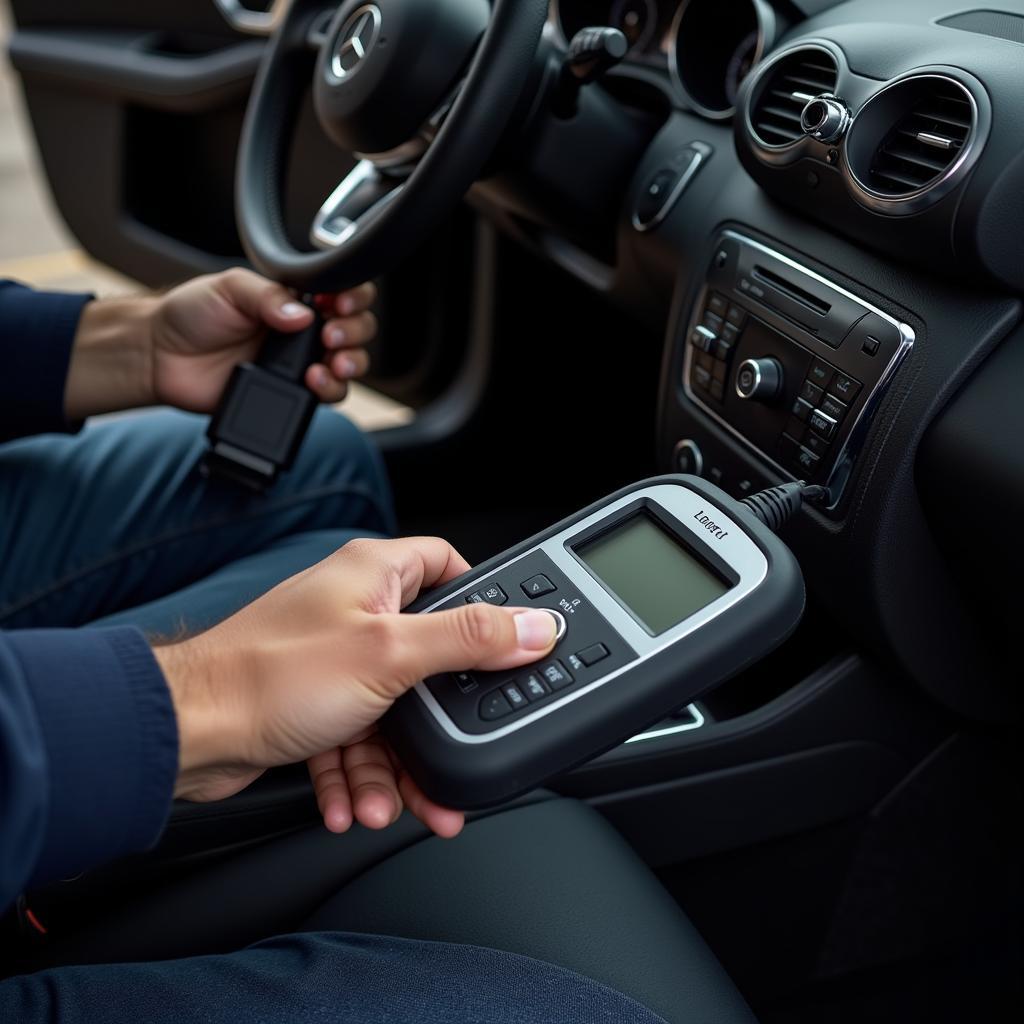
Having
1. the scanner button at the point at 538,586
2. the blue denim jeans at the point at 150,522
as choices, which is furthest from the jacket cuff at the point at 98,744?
the blue denim jeans at the point at 150,522

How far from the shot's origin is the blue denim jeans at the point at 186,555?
1.84 feet

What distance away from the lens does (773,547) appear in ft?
1.99

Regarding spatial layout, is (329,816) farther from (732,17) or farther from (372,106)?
(732,17)

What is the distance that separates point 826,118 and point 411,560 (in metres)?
0.35

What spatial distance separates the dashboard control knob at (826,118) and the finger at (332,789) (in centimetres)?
45

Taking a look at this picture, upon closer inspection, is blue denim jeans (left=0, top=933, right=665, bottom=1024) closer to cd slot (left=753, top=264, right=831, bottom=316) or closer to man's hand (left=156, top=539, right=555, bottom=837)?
man's hand (left=156, top=539, right=555, bottom=837)

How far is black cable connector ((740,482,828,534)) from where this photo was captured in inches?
27.1

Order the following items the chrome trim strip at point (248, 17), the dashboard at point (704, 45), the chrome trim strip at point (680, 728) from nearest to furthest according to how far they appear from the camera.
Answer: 1. the chrome trim strip at point (680, 728)
2. the dashboard at point (704, 45)
3. the chrome trim strip at point (248, 17)

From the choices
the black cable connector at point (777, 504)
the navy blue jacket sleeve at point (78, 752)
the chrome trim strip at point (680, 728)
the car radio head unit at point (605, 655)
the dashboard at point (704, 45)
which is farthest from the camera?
the dashboard at point (704, 45)

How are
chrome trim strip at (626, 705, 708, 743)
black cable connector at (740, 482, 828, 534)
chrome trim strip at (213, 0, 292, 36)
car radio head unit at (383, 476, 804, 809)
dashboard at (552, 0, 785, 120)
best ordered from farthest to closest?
chrome trim strip at (213, 0, 292, 36) < dashboard at (552, 0, 785, 120) < chrome trim strip at (626, 705, 708, 743) < black cable connector at (740, 482, 828, 534) < car radio head unit at (383, 476, 804, 809)

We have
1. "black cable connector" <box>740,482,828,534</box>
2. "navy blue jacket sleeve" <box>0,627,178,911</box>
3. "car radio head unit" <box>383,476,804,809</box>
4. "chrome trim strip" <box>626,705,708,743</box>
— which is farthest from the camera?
"chrome trim strip" <box>626,705,708,743</box>

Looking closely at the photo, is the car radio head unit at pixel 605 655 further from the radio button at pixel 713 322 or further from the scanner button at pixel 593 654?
the radio button at pixel 713 322

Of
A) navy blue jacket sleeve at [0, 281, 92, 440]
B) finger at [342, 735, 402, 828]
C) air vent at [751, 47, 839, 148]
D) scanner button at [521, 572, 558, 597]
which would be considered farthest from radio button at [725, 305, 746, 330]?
navy blue jacket sleeve at [0, 281, 92, 440]

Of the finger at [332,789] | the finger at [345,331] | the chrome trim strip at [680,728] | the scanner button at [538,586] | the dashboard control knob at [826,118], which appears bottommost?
the chrome trim strip at [680,728]
